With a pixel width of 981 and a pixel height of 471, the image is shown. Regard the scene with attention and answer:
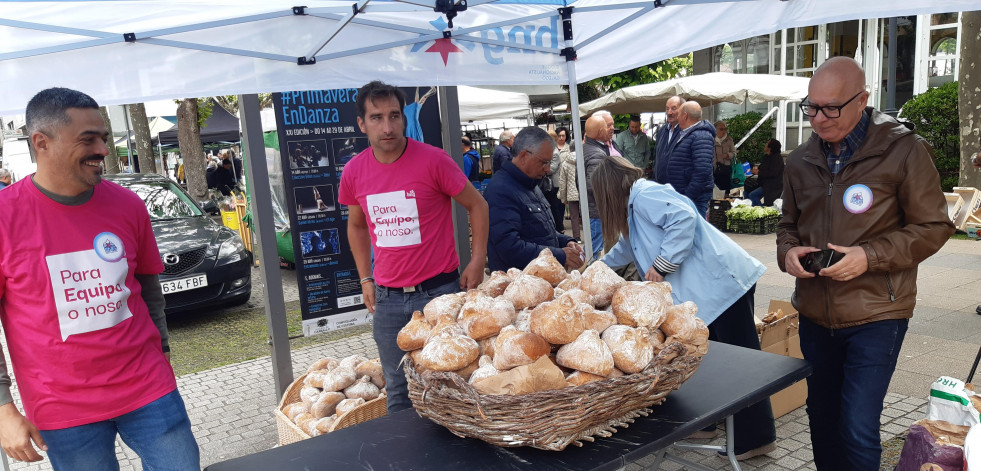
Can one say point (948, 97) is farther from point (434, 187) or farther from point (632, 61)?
point (434, 187)

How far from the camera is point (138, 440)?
232 centimetres

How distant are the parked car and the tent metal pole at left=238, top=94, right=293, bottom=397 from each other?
3406 mm

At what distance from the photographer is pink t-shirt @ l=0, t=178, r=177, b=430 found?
7.00ft

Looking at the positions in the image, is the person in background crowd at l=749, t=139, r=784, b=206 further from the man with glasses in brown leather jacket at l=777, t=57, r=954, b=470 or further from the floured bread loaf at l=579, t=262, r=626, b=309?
the floured bread loaf at l=579, t=262, r=626, b=309

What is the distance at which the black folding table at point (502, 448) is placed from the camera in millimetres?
1856

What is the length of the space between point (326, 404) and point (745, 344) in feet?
7.85

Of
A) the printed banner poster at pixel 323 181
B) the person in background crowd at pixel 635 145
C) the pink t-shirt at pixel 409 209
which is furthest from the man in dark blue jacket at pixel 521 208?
the person in background crowd at pixel 635 145

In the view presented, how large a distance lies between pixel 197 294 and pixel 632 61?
5861mm

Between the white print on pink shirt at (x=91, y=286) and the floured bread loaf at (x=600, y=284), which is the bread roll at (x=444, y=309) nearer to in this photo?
the floured bread loaf at (x=600, y=284)

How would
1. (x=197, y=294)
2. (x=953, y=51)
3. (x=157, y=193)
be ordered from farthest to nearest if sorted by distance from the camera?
(x=953, y=51)
(x=157, y=193)
(x=197, y=294)

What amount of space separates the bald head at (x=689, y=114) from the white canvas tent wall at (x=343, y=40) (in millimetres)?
3316

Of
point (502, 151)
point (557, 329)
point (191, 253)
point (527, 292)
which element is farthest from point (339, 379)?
point (502, 151)

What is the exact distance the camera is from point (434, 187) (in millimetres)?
3268

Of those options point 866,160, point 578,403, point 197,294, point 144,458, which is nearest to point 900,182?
point 866,160
